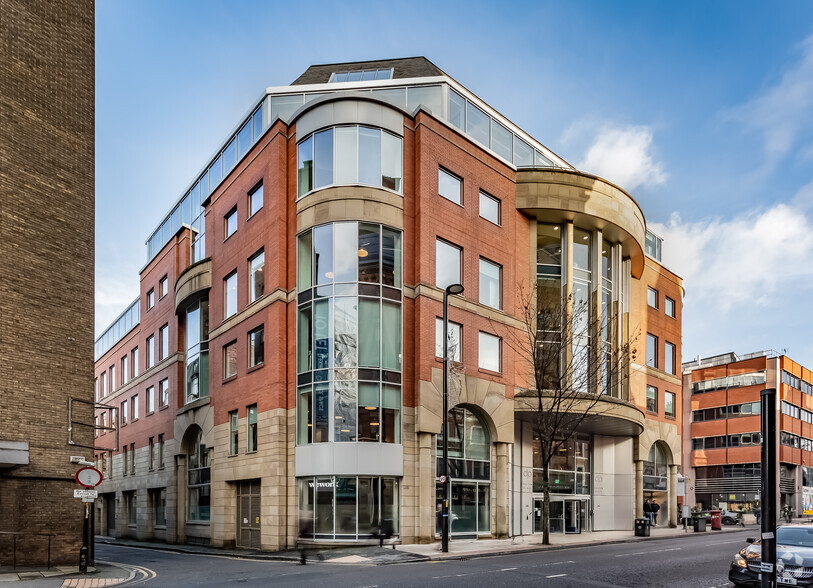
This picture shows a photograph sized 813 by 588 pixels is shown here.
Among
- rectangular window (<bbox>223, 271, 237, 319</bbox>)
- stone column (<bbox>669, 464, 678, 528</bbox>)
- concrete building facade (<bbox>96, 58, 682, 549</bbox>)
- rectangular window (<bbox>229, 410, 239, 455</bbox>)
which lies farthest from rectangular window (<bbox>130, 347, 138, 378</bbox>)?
stone column (<bbox>669, 464, 678, 528</bbox>)

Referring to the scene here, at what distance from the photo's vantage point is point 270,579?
16391mm

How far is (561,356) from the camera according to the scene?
32594mm

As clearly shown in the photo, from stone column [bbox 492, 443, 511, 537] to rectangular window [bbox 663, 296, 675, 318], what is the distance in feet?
68.5

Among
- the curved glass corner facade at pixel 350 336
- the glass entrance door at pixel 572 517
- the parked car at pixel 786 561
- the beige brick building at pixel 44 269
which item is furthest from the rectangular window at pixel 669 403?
the beige brick building at pixel 44 269

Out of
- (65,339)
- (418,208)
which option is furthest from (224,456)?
(418,208)

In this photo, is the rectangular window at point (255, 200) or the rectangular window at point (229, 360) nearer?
the rectangular window at point (255, 200)

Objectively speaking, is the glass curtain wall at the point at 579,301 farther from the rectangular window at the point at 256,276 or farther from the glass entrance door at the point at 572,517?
the rectangular window at the point at 256,276

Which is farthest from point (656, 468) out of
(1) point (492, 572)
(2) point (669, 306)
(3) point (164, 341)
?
(3) point (164, 341)

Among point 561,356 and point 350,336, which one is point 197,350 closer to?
point 350,336

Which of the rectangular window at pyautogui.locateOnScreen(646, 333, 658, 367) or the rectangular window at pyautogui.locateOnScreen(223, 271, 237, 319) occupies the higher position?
the rectangular window at pyautogui.locateOnScreen(223, 271, 237, 319)

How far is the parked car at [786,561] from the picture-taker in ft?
A: 41.3

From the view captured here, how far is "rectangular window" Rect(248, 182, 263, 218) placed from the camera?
3030cm

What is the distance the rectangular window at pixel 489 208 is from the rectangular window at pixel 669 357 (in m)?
19.3

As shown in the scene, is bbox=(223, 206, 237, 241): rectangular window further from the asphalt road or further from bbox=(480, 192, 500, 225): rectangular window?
the asphalt road
